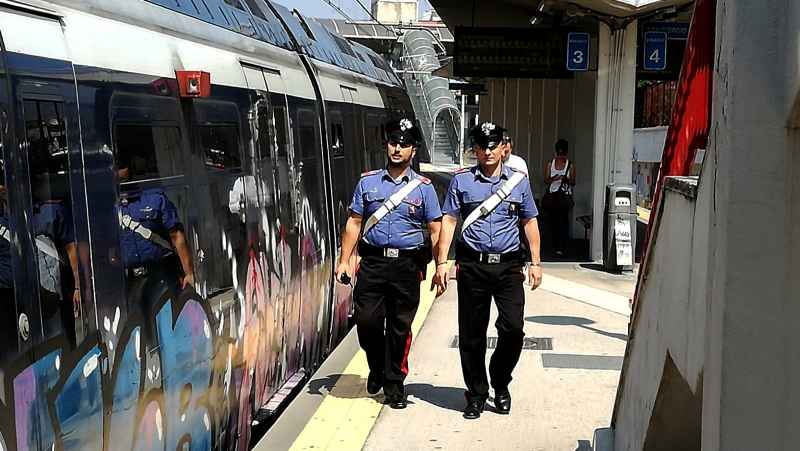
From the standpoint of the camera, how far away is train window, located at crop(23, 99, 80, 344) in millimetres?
3115

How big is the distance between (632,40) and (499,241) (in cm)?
735

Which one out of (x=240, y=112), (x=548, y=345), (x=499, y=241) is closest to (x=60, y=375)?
(x=240, y=112)

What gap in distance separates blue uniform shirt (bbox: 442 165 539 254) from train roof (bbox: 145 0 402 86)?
165cm

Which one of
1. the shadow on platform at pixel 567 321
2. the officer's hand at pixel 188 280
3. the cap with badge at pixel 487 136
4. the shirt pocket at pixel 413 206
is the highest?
the cap with badge at pixel 487 136

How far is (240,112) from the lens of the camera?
557 centimetres

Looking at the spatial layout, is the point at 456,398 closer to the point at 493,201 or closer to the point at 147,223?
the point at 493,201

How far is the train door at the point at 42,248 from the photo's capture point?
9.64 feet

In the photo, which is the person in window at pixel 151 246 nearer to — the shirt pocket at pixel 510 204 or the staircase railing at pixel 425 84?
the shirt pocket at pixel 510 204

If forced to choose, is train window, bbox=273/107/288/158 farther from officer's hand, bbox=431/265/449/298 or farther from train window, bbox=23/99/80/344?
train window, bbox=23/99/80/344

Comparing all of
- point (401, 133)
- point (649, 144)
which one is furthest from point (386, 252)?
point (649, 144)

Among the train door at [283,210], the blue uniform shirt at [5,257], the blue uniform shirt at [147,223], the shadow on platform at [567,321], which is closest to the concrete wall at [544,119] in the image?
the shadow on platform at [567,321]

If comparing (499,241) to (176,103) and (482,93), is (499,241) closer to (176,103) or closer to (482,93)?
(176,103)

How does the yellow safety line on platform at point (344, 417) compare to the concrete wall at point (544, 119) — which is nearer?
the yellow safety line on platform at point (344, 417)

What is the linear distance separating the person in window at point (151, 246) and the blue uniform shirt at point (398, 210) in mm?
2015
